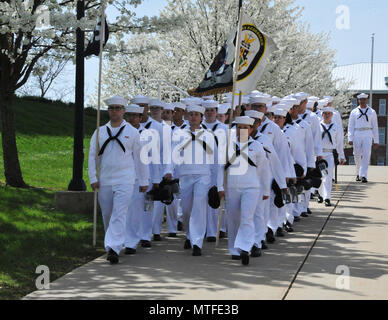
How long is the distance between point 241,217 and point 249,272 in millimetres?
1001

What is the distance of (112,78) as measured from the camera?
39.7m

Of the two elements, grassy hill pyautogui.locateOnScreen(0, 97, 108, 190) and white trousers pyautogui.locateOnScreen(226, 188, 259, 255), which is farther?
grassy hill pyautogui.locateOnScreen(0, 97, 108, 190)

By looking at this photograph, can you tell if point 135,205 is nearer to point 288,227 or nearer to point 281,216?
point 281,216

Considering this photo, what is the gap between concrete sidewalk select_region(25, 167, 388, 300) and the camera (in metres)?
7.25

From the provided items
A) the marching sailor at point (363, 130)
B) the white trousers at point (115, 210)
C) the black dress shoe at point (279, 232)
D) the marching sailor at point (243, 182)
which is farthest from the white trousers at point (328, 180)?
the white trousers at point (115, 210)

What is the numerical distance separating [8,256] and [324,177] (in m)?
7.66

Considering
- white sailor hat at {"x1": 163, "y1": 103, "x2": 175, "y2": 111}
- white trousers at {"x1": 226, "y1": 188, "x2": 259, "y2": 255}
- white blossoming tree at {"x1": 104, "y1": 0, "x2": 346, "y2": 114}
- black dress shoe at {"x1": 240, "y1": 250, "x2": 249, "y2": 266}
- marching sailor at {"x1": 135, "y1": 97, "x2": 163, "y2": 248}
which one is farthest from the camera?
white blossoming tree at {"x1": 104, "y1": 0, "x2": 346, "y2": 114}

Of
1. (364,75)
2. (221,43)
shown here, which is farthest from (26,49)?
(364,75)

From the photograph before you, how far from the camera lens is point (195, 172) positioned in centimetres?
1021

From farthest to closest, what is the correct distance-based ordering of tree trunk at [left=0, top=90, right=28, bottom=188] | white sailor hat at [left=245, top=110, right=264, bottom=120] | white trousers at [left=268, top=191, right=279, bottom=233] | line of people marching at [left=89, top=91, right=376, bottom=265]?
tree trunk at [left=0, top=90, right=28, bottom=188], white trousers at [left=268, top=191, right=279, bottom=233], white sailor hat at [left=245, top=110, right=264, bottom=120], line of people marching at [left=89, top=91, right=376, bottom=265]

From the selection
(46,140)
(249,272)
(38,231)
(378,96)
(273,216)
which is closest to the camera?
(249,272)

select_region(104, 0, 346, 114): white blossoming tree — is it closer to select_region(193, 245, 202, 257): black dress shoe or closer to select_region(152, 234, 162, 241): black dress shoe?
select_region(152, 234, 162, 241): black dress shoe

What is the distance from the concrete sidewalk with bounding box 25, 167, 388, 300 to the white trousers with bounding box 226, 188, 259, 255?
235mm

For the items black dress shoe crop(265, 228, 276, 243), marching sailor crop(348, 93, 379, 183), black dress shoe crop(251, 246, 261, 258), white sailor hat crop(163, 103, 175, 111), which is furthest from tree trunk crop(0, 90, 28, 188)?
marching sailor crop(348, 93, 379, 183)
